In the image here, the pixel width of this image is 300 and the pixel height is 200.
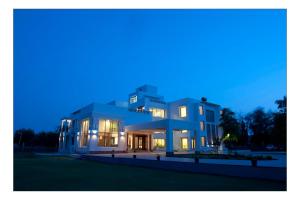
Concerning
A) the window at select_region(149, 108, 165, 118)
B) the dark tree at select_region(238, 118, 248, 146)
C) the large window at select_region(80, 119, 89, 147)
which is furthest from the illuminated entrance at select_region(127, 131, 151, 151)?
the dark tree at select_region(238, 118, 248, 146)

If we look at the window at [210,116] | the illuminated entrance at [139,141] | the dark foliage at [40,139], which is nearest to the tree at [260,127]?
the window at [210,116]

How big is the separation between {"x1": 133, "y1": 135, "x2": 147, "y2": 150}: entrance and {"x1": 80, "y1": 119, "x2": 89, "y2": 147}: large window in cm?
620

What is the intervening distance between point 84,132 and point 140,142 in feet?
23.2

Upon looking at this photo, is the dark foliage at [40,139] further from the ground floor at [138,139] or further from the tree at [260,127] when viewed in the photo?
the tree at [260,127]

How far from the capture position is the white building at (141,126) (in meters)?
24.7

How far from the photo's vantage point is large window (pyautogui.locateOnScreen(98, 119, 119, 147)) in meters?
25.4

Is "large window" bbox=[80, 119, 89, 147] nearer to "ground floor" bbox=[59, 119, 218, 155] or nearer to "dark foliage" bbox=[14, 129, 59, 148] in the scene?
"ground floor" bbox=[59, 119, 218, 155]

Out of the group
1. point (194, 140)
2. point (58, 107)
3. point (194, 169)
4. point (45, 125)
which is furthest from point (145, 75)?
point (194, 169)

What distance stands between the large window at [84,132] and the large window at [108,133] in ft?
5.33

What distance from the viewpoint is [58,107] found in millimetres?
124062
